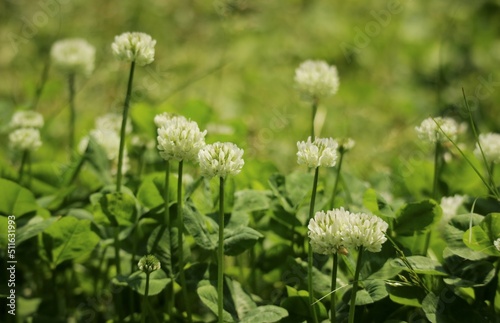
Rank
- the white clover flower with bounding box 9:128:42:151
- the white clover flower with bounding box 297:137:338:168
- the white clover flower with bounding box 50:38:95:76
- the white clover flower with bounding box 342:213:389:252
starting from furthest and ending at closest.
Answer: the white clover flower with bounding box 50:38:95:76, the white clover flower with bounding box 9:128:42:151, the white clover flower with bounding box 297:137:338:168, the white clover flower with bounding box 342:213:389:252

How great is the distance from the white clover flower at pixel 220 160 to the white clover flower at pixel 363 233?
0.19 metres

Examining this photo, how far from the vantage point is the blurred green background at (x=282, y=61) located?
2633 mm

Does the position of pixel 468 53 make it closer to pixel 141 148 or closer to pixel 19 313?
pixel 141 148

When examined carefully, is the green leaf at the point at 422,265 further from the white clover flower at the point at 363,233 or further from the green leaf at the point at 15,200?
the green leaf at the point at 15,200

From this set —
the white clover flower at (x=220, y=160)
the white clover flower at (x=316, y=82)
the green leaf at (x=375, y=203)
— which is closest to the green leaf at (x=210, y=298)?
the white clover flower at (x=220, y=160)

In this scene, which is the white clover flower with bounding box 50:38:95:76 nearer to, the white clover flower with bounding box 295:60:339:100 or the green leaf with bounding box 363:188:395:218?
the white clover flower with bounding box 295:60:339:100

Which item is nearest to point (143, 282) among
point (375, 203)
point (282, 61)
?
point (375, 203)

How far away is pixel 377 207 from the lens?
1258mm

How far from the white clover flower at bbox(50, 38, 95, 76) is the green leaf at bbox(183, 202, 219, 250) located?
0.80m

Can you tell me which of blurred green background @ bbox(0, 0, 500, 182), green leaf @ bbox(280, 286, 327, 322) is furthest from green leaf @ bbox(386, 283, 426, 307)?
blurred green background @ bbox(0, 0, 500, 182)

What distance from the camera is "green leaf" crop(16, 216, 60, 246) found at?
4.04 feet

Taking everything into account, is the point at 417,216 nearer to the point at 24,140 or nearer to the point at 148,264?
the point at 148,264

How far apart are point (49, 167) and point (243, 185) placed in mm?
464

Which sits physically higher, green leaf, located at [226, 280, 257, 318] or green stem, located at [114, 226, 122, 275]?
green stem, located at [114, 226, 122, 275]
